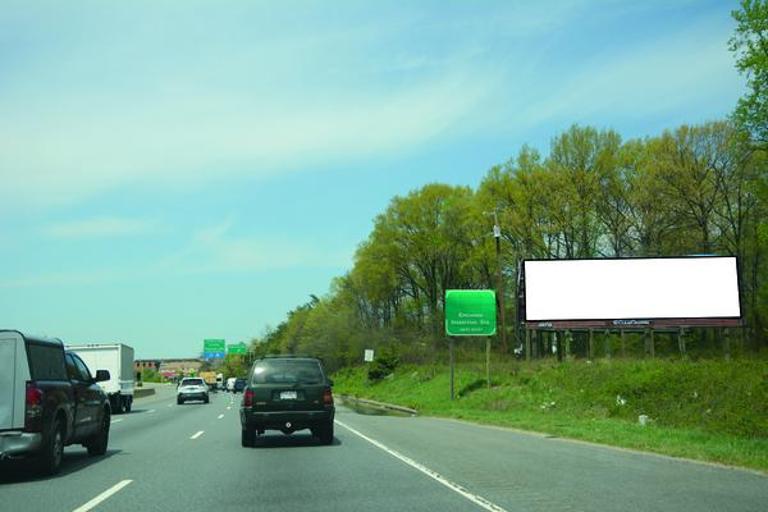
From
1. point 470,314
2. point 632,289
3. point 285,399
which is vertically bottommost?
point 285,399

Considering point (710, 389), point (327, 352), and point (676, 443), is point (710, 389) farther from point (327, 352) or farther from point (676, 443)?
point (327, 352)

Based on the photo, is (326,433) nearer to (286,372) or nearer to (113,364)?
(286,372)

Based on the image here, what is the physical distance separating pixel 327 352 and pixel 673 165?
5133 centimetres

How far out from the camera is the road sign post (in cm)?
3981

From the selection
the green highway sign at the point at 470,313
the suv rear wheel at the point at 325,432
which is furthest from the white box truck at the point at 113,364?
the suv rear wheel at the point at 325,432

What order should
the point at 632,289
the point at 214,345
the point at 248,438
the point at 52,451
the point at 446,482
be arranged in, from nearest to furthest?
the point at 446,482
the point at 52,451
the point at 248,438
the point at 632,289
the point at 214,345

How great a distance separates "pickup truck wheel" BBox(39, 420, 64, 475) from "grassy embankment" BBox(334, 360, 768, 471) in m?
11.2

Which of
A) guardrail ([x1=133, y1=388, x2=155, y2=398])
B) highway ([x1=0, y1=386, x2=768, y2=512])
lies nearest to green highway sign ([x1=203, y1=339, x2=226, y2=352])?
guardrail ([x1=133, y1=388, x2=155, y2=398])

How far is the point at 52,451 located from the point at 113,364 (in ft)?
87.5

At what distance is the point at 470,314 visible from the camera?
4003 cm

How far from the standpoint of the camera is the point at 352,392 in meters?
67.1

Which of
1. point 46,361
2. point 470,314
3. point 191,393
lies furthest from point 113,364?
point 46,361

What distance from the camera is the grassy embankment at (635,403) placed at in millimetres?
17766

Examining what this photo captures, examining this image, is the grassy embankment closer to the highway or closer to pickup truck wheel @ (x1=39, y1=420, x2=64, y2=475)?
the highway
